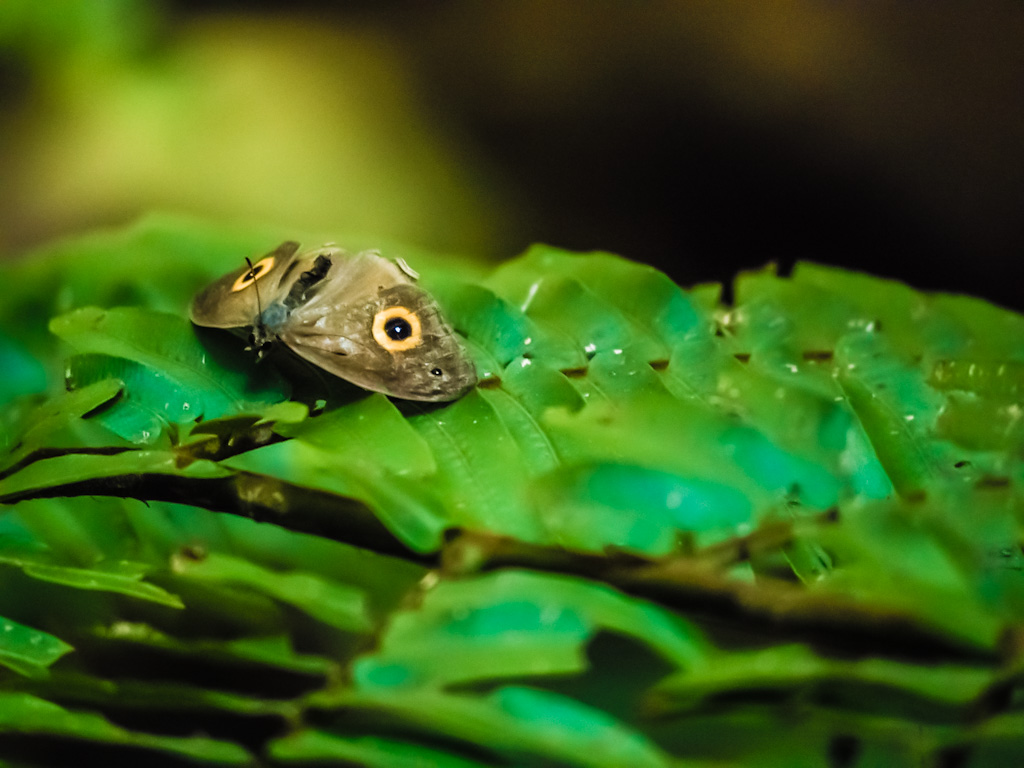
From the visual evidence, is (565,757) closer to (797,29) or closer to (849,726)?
(849,726)

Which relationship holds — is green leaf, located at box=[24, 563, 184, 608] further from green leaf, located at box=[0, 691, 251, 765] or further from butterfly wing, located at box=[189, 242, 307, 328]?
butterfly wing, located at box=[189, 242, 307, 328]

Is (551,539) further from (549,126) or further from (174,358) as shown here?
(549,126)

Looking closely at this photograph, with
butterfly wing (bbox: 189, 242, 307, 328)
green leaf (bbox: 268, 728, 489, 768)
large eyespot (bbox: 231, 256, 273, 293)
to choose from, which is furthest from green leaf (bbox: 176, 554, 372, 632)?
large eyespot (bbox: 231, 256, 273, 293)

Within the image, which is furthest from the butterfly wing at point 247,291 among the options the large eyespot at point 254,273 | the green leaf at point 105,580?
the green leaf at point 105,580

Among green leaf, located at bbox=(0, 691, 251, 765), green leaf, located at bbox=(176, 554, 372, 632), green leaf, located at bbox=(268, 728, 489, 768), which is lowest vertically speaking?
green leaf, located at bbox=(0, 691, 251, 765)

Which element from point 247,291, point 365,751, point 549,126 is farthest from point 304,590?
point 549,126

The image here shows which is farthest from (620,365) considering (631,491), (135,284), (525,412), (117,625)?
(135,284)
